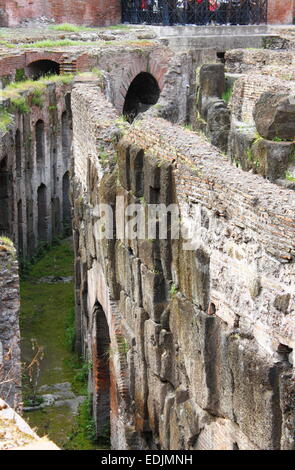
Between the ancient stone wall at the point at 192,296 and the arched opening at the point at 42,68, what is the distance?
1175 centimetres

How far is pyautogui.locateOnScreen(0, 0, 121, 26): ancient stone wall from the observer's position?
28719 mm

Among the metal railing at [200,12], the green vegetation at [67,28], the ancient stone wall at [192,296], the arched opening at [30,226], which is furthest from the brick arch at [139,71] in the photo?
the ancient stone wall at [192,296]

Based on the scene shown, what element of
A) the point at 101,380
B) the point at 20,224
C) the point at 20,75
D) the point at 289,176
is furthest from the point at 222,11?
the point at 289,176

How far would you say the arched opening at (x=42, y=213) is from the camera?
21016mm

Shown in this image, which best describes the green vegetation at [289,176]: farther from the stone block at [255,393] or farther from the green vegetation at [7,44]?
the green vegetation at [7,44]

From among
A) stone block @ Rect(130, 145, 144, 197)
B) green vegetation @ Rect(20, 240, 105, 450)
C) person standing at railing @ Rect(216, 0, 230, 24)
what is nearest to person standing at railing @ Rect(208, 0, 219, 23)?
person standing at railing @ Rect(216, 0, 230, 24)

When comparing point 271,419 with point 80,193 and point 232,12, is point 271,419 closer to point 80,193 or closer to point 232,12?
point 80,193

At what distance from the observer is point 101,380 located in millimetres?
11523

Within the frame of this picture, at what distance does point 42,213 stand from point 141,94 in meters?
5.41

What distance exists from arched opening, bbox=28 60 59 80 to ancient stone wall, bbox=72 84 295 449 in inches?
463

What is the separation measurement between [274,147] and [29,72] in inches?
560

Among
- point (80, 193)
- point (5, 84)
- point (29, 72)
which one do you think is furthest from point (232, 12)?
point (80, 193)

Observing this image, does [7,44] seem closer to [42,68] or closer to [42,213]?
[42,68]
